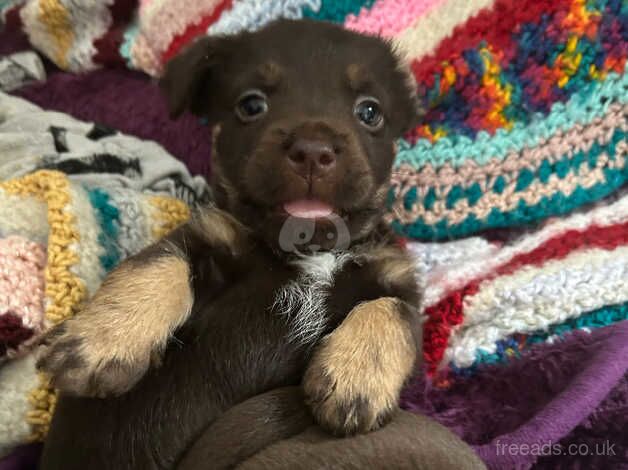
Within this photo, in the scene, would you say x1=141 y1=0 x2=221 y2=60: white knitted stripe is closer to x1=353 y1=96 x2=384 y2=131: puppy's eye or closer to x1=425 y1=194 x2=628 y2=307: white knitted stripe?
x1=353 y1=96 x2=384 y2=131: puppy's eye

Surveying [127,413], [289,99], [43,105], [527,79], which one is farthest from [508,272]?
[43,105]

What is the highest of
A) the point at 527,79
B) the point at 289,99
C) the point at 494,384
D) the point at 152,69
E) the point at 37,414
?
the point at 152,69

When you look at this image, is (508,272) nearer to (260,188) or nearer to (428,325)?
(428,325)

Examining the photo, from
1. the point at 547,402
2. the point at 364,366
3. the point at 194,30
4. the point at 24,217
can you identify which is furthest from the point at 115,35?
the point at 547,402

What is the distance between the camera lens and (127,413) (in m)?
1.33

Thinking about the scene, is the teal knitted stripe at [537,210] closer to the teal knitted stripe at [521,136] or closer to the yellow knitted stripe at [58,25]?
the teal knitted stripe at [521,136]

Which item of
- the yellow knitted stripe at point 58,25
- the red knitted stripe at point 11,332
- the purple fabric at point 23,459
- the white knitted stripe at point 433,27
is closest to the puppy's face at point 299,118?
the white knitted stripe at point 433,27

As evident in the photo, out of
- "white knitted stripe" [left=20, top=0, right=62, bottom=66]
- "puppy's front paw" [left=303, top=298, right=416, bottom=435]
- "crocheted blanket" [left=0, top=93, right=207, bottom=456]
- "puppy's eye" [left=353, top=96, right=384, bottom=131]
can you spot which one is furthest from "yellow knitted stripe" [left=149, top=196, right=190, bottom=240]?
"white knitted stripe" [left=20, top=0, right=62, bottom=66]

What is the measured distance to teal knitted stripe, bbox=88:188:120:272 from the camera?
1.77 m

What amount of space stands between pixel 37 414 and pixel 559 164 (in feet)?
5.75

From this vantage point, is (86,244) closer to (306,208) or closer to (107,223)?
(107,223)

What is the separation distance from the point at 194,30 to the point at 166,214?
3.01 ft

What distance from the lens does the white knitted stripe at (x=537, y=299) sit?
171 centimetres

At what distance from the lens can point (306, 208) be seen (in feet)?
4.87
